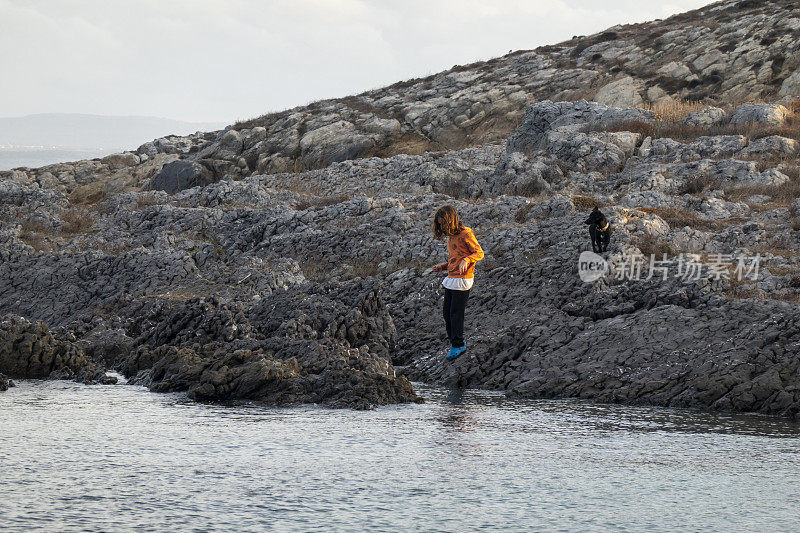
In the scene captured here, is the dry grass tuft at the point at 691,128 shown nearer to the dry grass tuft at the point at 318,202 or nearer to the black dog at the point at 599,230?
A: the dry grass tuft at the point at 318,202

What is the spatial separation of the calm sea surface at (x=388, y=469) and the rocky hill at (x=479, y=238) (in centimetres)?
173

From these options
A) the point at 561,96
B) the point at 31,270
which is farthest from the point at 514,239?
the point at 561,96

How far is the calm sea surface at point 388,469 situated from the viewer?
6234mm

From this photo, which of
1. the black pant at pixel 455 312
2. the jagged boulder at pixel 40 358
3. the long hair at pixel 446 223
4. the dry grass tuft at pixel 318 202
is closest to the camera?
the long hair at pixel 446 223

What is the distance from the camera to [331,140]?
4919 centimetres

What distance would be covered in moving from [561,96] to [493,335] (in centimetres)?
3882

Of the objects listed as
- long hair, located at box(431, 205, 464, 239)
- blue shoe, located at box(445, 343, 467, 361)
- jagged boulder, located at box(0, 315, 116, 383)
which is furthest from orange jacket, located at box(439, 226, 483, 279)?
jagged boulder, located at box(0, 315, 116, 383)

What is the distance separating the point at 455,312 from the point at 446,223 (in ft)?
Answer: 5.40

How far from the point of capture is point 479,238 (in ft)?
76.7

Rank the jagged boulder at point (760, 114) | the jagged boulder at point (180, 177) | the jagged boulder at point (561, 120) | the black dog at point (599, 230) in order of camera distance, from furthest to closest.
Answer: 1. the jagged boulder at point (180, 177)
2. the jagged boulder at point (561, 120)
3. the jagged boulder at point (760, 114)
4. the black dog at point (599, 230)

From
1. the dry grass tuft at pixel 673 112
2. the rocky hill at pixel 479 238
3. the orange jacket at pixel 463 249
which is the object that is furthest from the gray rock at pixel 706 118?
the orange jacket at pixel 463 249

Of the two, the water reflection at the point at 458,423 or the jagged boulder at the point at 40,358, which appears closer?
the water reflection at the point at 458,423

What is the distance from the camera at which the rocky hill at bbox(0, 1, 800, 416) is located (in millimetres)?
13445

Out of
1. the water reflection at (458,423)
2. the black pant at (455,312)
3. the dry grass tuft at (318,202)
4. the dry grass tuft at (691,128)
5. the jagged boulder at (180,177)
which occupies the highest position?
the dry grass tuft at (691,128)
